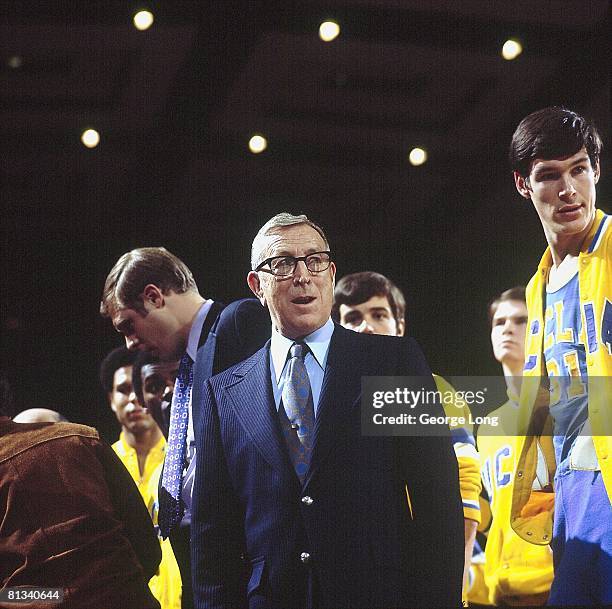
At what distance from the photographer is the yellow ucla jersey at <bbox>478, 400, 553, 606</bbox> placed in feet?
9.87

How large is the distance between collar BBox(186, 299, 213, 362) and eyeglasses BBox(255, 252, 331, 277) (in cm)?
51

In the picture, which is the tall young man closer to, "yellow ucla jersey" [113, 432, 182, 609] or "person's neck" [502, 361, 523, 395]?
"person's neck" [502, 361, 523, 395]

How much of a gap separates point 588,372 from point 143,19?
7.77 ft

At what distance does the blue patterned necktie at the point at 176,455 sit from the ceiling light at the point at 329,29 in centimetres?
163

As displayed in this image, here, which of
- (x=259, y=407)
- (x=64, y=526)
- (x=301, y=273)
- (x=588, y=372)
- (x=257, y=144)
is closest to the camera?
(x=64, y=526)

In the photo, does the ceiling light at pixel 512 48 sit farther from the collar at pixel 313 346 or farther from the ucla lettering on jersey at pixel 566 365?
the collar at pixel 313 346

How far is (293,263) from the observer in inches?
107

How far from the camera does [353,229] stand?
346 centimetres

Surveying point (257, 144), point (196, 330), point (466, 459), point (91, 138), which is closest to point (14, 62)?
point (91, 138)

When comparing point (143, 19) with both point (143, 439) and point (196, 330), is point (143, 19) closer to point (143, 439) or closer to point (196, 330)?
point (196, 330)

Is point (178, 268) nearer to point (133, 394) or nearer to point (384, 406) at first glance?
point (133, 394)

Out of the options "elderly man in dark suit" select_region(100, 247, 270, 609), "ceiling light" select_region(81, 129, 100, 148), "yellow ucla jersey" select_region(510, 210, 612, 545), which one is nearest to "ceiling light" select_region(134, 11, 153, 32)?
"ceiling light" select_region(81, 129, 100, 148)

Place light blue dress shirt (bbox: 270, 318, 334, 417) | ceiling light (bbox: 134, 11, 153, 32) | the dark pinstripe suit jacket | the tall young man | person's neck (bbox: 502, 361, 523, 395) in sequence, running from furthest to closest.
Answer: ceiling light (bbox: 134, 11, 153, 32), person's neck (bbox: 502, 361, 523, 395), the tall young man, light blue dress shirt (bbox: 270, 318, 334, 417), the dark pinstripe suit jacket
